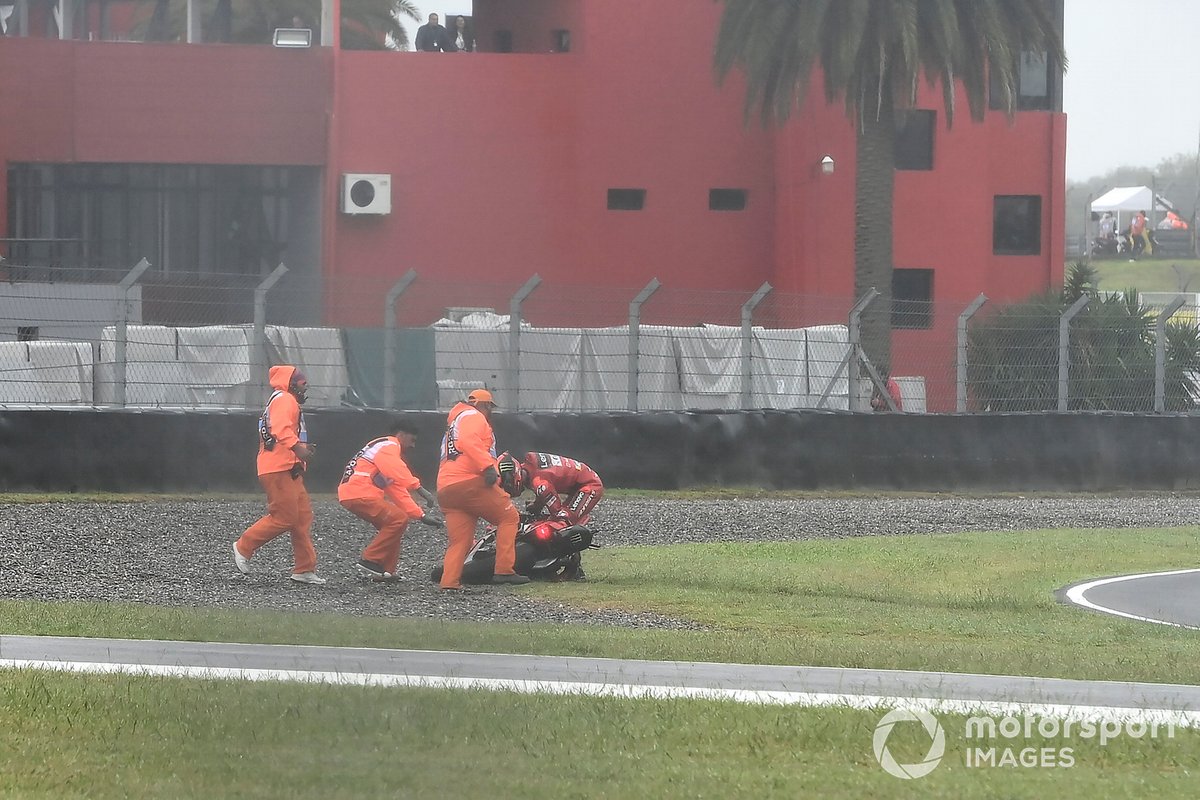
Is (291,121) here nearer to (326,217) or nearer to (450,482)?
(326,217)

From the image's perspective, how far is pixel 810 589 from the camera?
1167cm

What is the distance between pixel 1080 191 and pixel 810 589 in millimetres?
149084

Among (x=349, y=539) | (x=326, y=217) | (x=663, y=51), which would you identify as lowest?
(x=349, y=539)

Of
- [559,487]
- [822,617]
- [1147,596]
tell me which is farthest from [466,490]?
[1147,596]

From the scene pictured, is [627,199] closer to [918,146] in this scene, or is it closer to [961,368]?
[918,146]

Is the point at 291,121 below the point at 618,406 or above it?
above

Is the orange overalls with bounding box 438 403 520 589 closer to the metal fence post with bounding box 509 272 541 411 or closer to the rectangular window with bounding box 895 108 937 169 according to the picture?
the metal fence post with bounding box 509 272 541 411

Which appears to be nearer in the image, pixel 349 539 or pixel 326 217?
pixel 349 539

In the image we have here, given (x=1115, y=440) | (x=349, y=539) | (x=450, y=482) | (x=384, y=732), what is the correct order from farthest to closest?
(x=1115, y=440) → (x=349, y=539) → (x=450, y=482) → (x=384, y=732)

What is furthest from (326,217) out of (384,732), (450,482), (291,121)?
(384,732)

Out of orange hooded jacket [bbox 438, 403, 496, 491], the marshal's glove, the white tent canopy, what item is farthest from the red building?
the white tent canopy

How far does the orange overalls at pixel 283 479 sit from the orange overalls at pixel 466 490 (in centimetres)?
97

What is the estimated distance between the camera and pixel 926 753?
19.0ft

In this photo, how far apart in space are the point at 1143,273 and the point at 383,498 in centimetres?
7238
